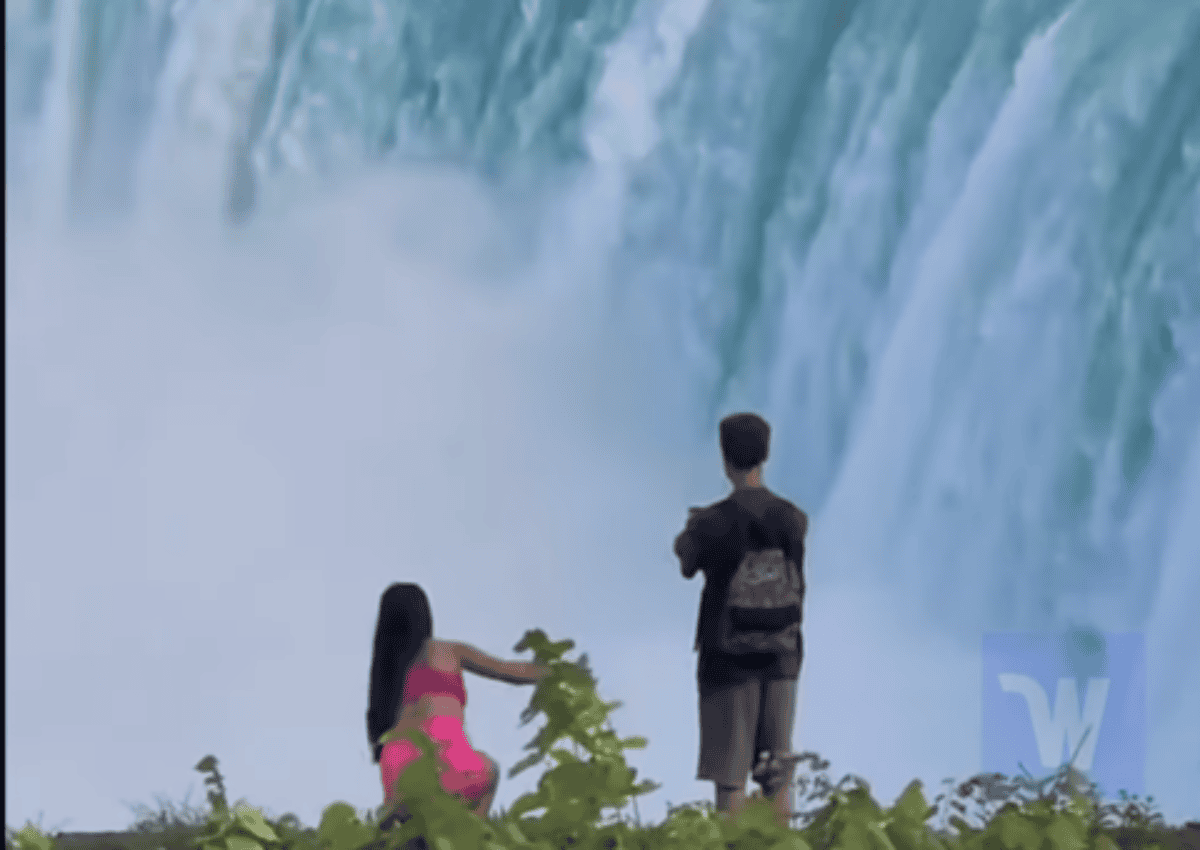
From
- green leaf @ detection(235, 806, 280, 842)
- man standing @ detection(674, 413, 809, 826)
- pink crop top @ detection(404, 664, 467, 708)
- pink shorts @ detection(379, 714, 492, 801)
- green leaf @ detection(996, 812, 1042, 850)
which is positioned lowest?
green leaf @ detection(235, 806, 280, 842)

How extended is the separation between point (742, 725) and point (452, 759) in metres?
1.23

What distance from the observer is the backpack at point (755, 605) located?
573 centimetres

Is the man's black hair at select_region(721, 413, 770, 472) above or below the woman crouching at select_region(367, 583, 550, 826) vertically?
above

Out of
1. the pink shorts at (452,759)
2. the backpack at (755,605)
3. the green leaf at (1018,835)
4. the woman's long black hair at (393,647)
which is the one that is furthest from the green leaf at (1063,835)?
the woman's long black hair at (393,647)

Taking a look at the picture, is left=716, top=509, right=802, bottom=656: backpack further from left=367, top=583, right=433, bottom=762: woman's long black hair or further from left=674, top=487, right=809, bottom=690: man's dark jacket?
left=367, top=583, right=433, bottom=762: woman's long black hair

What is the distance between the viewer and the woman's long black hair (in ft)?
17.6

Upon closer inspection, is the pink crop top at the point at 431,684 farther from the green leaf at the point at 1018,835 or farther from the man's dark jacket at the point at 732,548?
the green leaf at the point at 1018,835

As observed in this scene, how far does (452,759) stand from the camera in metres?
5.04

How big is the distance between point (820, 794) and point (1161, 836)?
9.08ft

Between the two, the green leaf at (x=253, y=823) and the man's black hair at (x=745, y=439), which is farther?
the man's black hair at (x=745, y=439)

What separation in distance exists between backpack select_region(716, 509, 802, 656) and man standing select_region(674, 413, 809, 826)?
0.02 m

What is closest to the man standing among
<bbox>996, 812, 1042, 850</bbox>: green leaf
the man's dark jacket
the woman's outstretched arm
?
the man's dark jacket

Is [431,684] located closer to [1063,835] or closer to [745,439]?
[745,439]

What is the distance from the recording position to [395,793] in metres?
3.23
